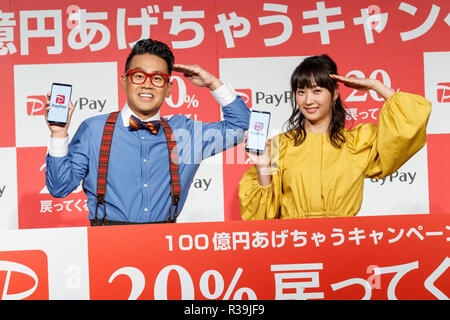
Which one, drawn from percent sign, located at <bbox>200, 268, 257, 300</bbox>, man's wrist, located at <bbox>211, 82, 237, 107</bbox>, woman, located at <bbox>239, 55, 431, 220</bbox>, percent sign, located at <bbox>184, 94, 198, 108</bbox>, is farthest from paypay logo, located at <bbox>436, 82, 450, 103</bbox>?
percent sign, located at <bbox>200, 268, 257, 300</bbox>

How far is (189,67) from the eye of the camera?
2201mm

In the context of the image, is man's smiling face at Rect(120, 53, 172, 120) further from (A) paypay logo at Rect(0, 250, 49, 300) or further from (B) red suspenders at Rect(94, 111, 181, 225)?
(A) paypay logo at Rect(0, 250, 49, 300)

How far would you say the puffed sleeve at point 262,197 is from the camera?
6.39 feet

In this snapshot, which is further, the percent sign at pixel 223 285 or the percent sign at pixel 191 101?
the percent sign at pixel 191 101

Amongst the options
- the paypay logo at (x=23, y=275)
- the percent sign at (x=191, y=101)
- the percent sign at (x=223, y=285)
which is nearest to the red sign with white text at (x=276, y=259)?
the percent sign at (x=223, y=285)

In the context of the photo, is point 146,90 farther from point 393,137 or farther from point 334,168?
point 393,137

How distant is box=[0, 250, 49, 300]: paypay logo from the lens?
4.90 feet

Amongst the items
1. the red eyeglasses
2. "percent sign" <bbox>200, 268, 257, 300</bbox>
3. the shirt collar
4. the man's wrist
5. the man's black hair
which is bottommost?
"percent sign" <bbox>200, 268, 257, 300</bbox>

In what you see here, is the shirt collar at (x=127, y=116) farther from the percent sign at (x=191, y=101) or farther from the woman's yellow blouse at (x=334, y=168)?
the percent sign at (x=191, y=101)

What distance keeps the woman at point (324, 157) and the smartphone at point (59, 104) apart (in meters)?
0.67

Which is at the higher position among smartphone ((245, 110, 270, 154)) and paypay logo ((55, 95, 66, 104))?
paypay logo ((55, 95, 66, 104))

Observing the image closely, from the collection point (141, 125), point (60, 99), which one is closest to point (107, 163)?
point (141, 125)

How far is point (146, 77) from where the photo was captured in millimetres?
2113

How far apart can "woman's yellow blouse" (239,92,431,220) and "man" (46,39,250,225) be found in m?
0.28
